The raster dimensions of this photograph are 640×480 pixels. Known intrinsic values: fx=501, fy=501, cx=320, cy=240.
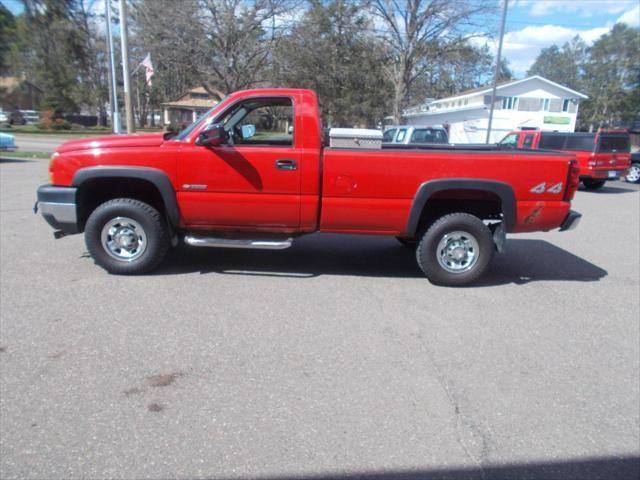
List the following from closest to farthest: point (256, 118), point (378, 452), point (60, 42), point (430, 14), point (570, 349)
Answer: point (378, 452) → point (570, 349) → point (256, 118) → point (60, 42) → point (430, 14)

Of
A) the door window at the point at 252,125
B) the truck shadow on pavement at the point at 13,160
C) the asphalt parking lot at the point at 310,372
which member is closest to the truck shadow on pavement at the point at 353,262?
the asphalt parking lot at the point at 310,372

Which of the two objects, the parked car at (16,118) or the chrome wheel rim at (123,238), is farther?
the parked car at (16,118)

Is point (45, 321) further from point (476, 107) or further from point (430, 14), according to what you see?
point (476, 107)

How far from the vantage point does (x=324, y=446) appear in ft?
9.09

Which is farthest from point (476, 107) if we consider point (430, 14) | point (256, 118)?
point (256, 118)

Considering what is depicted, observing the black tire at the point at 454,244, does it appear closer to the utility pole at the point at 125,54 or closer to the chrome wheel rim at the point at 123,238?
the chrome wheel rim at the point at 123,238

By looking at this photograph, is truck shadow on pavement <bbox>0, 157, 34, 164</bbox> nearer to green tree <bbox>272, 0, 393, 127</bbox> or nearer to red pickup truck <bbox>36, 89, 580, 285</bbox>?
red pickup truck <bbox>36, 89, 580, 285</bbox>

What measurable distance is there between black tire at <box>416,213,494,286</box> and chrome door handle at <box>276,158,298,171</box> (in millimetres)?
1615

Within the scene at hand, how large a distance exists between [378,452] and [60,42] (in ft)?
89.6

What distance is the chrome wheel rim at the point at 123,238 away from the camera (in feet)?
17.9

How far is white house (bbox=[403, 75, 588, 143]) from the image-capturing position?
140 feet

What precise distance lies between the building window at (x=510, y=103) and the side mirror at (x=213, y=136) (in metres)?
44.8

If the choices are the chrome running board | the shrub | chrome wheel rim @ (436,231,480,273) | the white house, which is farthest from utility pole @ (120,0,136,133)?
the shrub

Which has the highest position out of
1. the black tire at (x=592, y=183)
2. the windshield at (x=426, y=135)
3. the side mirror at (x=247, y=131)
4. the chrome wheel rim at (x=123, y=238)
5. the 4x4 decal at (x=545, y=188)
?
the side mirror at (x=247, y=131)
